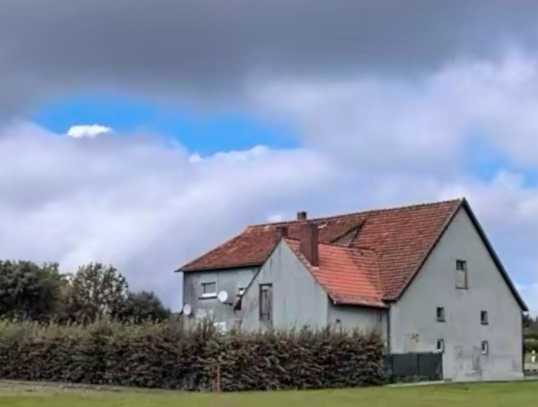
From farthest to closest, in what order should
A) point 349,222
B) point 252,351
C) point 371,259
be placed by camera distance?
point 349,222, point 371,259, point 252,351

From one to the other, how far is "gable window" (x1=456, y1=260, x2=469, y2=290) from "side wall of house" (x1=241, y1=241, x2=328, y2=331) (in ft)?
31.6

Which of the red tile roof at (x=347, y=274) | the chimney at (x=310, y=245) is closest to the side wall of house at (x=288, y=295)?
the red tile roof at (x=347, y=274)

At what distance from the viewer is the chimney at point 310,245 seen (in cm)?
5025

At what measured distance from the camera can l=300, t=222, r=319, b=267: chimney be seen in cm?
5025

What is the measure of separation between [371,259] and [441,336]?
5288 millimetres

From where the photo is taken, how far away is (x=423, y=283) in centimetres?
5291

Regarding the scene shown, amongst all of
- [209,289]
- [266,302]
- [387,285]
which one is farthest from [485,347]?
[209,289]

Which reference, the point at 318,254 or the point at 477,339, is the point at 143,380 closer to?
the point at 318,254

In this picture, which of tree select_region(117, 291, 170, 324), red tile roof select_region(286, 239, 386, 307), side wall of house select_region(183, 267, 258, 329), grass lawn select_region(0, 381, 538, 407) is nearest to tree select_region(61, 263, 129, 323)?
tree select_region(117, 291, 170, 324)

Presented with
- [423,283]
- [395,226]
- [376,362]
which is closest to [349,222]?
[395,226]

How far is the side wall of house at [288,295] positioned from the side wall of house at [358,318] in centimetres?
53

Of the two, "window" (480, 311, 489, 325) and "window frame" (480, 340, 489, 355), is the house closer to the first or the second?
"window" (480, 311, 489, 325)

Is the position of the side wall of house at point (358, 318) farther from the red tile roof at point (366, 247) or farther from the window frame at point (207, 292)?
the window frame at point (207, 292)

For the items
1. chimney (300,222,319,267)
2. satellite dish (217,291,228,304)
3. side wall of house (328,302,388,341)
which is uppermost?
chimney (300,222,319,267)
